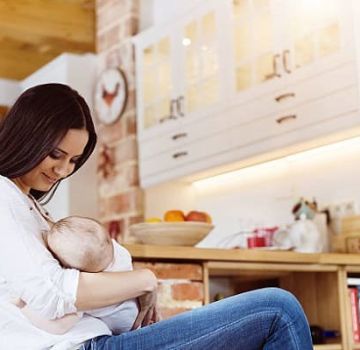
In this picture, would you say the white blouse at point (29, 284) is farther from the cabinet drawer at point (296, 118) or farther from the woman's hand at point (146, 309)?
the cabinet drawer at point (296, 118)

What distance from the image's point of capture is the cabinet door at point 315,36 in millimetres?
3043

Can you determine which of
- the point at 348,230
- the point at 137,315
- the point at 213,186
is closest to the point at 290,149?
the point at 348,230

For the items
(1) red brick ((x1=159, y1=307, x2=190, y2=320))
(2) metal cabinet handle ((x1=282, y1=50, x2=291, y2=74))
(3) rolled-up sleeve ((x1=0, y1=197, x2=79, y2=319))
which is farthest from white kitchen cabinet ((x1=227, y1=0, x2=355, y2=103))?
(3) rolled-up sleeve ((x1=0, y1=197, x2=79, y2=319))

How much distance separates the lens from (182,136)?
12.7 ft

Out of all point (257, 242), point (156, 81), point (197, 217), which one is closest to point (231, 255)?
point (197, 217)

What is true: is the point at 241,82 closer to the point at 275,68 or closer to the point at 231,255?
the point at 275,68

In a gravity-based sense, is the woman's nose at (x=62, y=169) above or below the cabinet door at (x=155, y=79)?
below

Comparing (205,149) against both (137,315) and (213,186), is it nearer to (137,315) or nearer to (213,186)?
(213,186)

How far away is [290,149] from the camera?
3.40 metres

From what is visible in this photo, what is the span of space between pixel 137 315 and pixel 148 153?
8.16 ft

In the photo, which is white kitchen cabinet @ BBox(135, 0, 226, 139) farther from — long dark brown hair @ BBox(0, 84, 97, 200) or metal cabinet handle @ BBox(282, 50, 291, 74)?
long dark brown hair @ BBox(0, 84, 97, 200)

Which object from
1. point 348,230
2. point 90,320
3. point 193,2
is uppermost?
point 193,2

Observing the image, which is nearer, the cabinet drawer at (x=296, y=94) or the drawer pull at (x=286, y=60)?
the cabinet drawer at (x=296, y=94)

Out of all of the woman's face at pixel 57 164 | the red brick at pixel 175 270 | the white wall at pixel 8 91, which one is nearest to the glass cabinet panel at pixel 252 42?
the red brick at pixel 175 270
